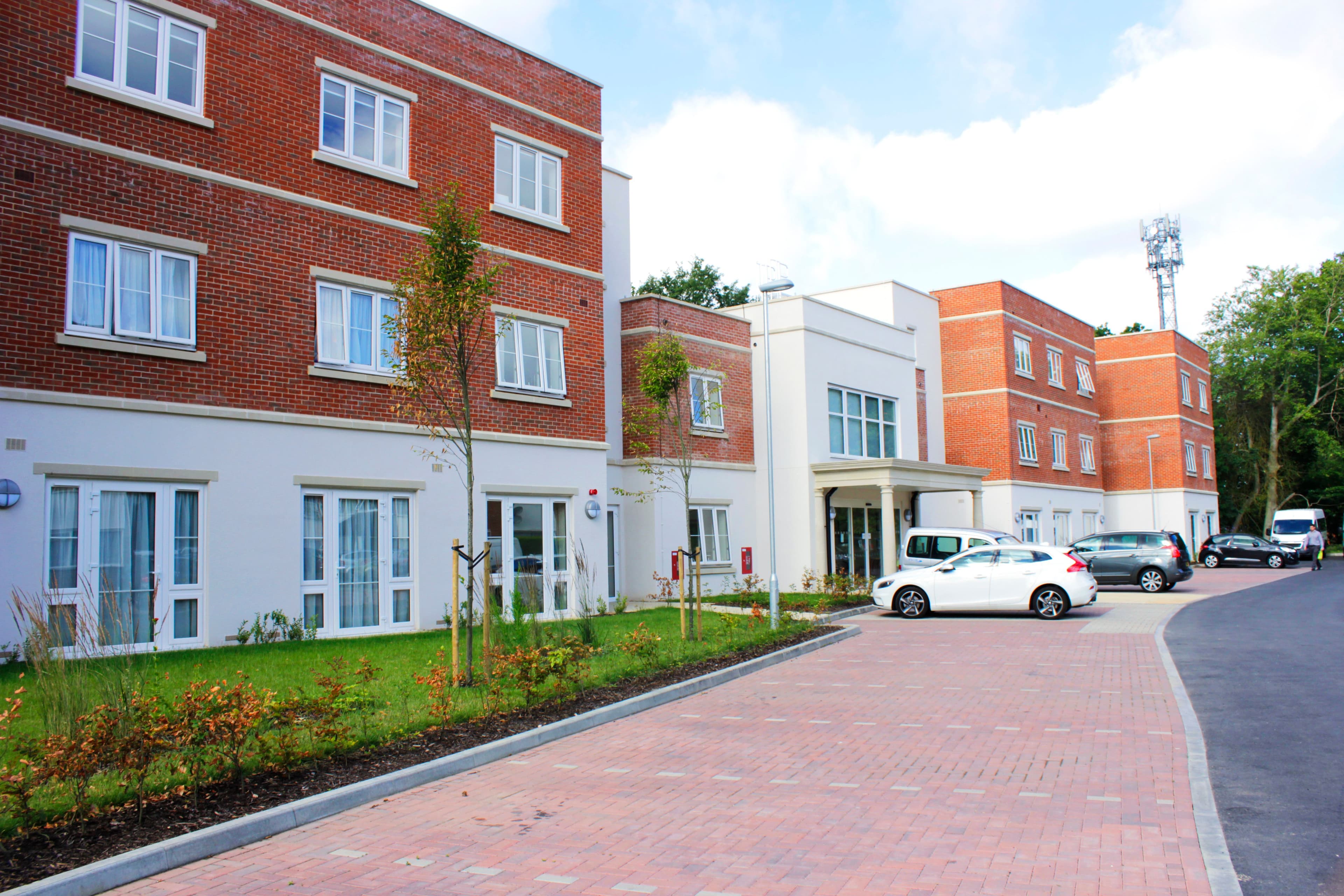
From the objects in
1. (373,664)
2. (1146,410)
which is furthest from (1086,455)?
(373,664)

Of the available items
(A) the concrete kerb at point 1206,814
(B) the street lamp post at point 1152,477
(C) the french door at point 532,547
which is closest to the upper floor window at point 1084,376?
(B) the street lamp post at point 1152,477

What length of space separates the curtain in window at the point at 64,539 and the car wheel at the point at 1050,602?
16604 mm

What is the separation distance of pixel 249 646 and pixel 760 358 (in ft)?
56.7

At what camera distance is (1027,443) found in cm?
4031

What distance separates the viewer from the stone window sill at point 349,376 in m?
15.6

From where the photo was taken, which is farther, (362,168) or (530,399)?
(530,399)

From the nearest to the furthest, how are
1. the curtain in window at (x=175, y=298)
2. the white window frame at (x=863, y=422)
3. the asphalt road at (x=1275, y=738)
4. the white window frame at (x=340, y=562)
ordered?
the asphalt road at (x=1275, y=738) < the curtain in window at (x=175, y=298) < the white window frame at (x=340, y=562) < the white window frame at (x=863, y=422)

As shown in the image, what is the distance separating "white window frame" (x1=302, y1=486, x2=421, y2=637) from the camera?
1525 cm

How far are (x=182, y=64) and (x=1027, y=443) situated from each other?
1330 inches

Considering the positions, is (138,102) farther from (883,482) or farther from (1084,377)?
(1084,377)

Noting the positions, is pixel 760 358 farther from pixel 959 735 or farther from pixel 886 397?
pixel 959 735

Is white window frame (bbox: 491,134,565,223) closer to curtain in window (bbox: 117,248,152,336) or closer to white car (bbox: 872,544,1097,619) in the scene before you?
curtain in window (bbox: 117,248,152,336)

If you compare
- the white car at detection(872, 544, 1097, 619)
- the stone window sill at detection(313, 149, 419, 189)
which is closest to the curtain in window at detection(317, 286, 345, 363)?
the stone window sill at detection(313, 149, 419, 189)

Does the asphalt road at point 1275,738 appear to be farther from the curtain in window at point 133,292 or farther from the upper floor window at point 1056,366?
the upper floor window at point 1056,366
